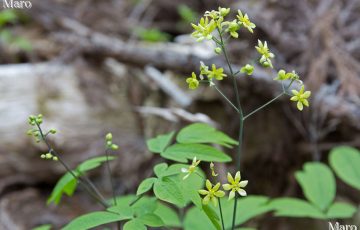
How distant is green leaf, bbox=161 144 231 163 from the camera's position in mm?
1085

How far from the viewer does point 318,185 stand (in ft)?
5.48

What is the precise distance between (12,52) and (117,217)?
243 cm

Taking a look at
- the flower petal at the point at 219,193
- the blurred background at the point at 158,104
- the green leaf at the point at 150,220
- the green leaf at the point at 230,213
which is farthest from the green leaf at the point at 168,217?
the blurred background at the point at 158,104

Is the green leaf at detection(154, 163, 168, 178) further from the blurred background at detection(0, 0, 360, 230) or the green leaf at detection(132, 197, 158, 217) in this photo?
the blurred background at detection(0, 0, 360, 230)

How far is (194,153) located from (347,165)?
35.5 inches

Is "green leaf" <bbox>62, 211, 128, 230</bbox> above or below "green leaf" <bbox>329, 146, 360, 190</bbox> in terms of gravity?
above

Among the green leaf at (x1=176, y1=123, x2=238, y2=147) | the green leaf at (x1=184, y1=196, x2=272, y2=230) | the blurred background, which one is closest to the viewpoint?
the green leaf at (x1=176, y1=123, x2=238, y2=147)

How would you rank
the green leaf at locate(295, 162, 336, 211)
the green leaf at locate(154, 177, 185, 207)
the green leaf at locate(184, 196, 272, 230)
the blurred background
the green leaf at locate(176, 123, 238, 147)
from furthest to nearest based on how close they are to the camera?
the blurred background, the green leaf at locate(295, 162, 336, 211), the green leaf at locate(184, 196, 272, 230), the green leaf at locate(176, 123, 238, 147), the green leaf at locate(154, 177, 185, 207)

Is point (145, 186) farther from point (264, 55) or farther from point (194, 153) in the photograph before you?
point (264, 55)

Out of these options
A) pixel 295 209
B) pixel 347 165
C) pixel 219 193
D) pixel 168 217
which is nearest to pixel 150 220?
pixel 219 193

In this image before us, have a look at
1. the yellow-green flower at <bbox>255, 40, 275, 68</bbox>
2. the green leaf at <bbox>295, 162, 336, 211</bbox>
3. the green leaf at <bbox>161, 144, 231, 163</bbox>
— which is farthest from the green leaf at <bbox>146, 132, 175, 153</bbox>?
the green leaf at <bbox>295, 162, 336, 211</bbox>

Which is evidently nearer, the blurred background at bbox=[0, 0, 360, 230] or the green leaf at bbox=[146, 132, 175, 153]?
the green leaf at bbox=[146, 132, 175, 153]

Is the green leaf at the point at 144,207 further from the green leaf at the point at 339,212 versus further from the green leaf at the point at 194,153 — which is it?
the green leaf at the point at 339,212

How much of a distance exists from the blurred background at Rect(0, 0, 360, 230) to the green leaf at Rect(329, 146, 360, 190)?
1.52 feet
